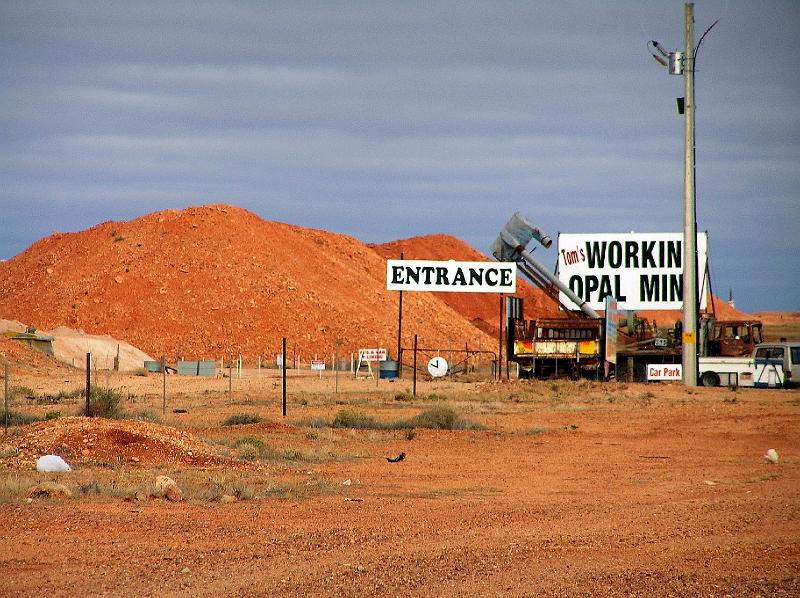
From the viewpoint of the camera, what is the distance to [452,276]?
5594cm

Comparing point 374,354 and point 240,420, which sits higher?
point 374,354

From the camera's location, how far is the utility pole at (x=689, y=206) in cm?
3997

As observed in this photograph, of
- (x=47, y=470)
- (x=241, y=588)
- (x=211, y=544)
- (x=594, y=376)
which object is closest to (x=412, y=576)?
(x=241, y=588)

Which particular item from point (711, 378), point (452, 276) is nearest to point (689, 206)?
point (711, 378)

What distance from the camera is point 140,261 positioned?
3686 inches

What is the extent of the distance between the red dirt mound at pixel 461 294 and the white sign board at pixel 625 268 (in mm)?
56081

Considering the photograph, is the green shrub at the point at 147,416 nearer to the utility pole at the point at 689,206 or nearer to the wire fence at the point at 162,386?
the wire fence at the point at 162,386

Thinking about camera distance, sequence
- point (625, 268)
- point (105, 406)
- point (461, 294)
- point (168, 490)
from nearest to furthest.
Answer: point (168, 490) < point (105, 406) < point (625, 268) < point (461, 294)

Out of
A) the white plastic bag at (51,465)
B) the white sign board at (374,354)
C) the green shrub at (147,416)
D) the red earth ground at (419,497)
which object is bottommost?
the red earth ground at (419,497)

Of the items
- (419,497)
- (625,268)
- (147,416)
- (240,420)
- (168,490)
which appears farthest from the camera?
(625,268)

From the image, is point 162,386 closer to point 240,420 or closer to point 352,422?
point 240,420

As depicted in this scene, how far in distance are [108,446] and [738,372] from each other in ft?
103

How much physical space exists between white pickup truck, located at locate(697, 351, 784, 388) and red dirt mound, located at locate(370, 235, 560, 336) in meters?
75.9

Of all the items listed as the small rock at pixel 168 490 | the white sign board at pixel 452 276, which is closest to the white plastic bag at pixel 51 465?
the small rock at pixel 168 490
